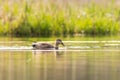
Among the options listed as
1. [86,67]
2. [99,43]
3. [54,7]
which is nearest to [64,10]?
[54,7]

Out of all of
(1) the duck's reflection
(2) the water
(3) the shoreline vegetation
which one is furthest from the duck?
(3) the shoreline vegetation

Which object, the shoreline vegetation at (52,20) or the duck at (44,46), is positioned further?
the shoreline vegetation at (52,20)

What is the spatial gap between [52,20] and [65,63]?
1467cm

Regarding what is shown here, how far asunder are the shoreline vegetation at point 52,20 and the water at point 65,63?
7360mm

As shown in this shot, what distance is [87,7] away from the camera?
33.0 metres

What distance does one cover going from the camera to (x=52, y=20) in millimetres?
30406

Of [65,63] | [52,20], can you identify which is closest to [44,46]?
[65,63]

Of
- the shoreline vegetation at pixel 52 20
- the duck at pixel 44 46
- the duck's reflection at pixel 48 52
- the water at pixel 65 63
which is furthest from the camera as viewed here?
the shoreline vegetation at pixel 52 20

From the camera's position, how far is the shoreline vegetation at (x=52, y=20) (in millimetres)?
30031

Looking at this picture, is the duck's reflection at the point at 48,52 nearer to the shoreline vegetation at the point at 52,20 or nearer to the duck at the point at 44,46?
the duck at the point at 44,46

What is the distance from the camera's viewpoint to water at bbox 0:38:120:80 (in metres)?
13.2

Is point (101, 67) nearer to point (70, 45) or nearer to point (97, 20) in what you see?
point (70, 45)

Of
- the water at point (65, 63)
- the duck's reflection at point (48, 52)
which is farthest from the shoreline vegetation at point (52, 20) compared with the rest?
the duck's reflection at point (48, 52)

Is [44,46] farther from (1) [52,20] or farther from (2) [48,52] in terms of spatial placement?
(1) [52,20]
